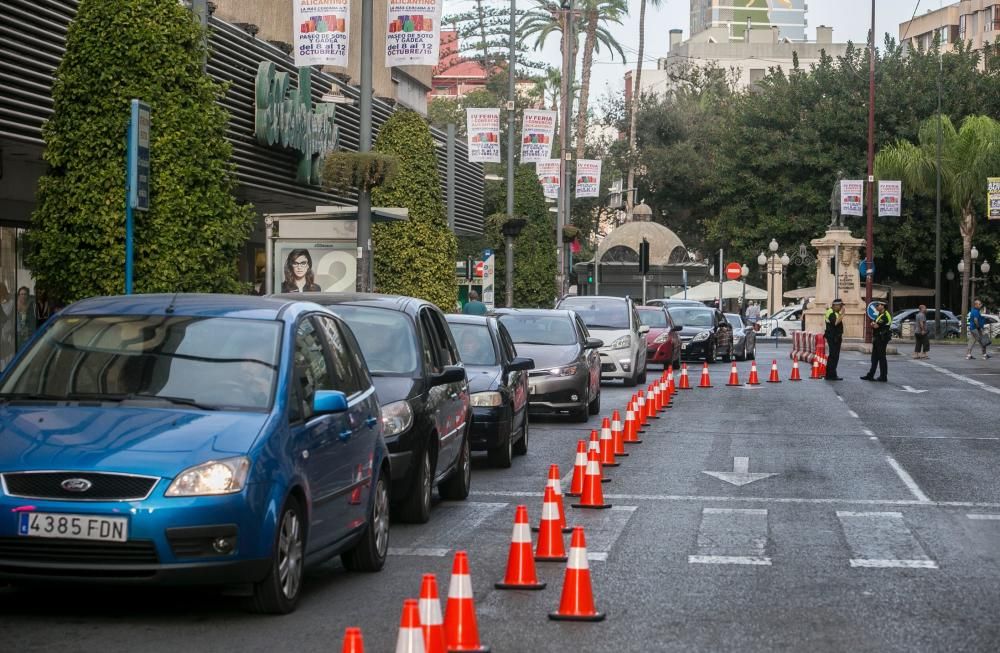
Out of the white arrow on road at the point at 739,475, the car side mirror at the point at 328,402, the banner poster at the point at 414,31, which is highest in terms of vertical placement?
the banner poster at the point at 414,31

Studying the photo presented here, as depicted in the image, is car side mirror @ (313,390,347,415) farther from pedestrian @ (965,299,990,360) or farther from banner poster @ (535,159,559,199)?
pedestrian @ (965,299,990,360)

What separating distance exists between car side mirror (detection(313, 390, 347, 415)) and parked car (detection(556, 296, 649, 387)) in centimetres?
2198

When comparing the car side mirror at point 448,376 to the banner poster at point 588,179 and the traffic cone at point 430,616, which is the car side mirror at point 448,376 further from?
the banner poster at point 588,179

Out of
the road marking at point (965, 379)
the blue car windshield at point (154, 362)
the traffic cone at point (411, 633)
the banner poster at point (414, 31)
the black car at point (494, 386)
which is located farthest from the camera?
the road marking at point (965, 379)

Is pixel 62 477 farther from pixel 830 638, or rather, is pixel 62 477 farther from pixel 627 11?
pixel 627 11

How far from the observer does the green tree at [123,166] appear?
15.8 meters

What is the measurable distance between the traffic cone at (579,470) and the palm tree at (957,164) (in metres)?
52.8

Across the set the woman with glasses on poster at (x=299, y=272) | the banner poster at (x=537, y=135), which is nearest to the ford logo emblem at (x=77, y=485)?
the woman with glasses on poster at (x=299, y=272)

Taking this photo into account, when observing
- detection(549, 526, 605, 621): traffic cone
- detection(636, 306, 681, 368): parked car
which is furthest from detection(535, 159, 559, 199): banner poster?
detection(549, 526, 605, 621): traffic cone

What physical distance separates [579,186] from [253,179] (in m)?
27.8

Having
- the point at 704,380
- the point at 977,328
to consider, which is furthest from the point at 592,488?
the point at 977,328

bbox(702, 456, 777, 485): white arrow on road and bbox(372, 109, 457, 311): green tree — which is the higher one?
bbox(372, 109, 457, 311): green tree

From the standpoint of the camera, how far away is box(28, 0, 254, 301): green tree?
15781mm

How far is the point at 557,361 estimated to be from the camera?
2269cm
